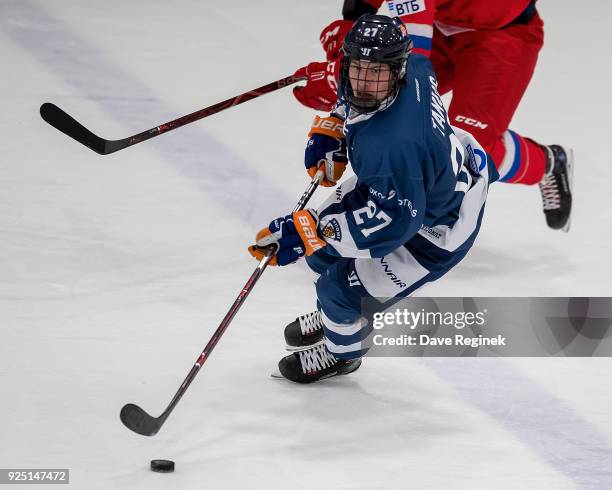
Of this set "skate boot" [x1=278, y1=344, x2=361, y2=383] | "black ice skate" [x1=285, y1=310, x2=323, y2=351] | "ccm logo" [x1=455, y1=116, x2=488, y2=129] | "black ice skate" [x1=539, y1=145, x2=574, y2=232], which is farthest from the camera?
"black ice skate" [x1=539, y1=145, x2=574, y2=232]

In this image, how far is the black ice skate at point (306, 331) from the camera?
3350 millimetres

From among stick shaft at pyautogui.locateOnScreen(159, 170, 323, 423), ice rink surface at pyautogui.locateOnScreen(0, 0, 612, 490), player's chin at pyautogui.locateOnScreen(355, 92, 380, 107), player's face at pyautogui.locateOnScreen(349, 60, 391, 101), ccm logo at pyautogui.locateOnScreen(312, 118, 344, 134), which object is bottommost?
ice rink surface at pyautogui.locateOnScreen(0, 0, 612, 490)

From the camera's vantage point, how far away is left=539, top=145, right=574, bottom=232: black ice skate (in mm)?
4266

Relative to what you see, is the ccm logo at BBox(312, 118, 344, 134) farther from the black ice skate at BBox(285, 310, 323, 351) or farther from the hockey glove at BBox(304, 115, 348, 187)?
the black ice skate at BBox(285, 310, 323, 351)

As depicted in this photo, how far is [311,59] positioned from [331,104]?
1.59 metres

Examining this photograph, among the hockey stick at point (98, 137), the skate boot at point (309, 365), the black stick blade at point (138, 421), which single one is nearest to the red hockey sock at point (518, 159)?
the hockey stick at point (98, 137)

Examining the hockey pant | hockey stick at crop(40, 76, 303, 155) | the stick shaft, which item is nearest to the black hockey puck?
the stick shaft

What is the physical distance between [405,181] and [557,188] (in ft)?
5.43

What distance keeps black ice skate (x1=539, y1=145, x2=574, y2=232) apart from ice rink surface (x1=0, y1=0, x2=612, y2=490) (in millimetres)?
94

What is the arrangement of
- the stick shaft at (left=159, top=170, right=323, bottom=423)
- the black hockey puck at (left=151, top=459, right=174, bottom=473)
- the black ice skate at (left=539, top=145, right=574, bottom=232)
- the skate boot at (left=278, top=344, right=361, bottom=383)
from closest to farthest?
the black hockey puck at (left=151, top=459, right=174, bottom=473)
the stick shaft at (left=159, top=170, right=323, bottom=423)
the skate boot at (left=278, top=344, right=361, bottom=383)
the black ice skate at (left=539, top=145, right=574, bottom=232)

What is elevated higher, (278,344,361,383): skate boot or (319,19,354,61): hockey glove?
(319,19,354,61): hockey glove

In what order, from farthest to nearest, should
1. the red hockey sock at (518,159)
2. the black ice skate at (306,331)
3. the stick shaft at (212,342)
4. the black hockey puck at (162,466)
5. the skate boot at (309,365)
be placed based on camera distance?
the red hockey sock at (518,159)
the black ice skate at (306,331)
the skate boot at (309,365)
the stick shaft at (212,342)
the black hockey puck at (162,466)

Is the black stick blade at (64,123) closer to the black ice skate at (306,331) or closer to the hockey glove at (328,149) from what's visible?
the hockey glove at (328,149)

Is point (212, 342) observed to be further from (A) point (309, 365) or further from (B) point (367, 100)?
(B) point (367, 100)
